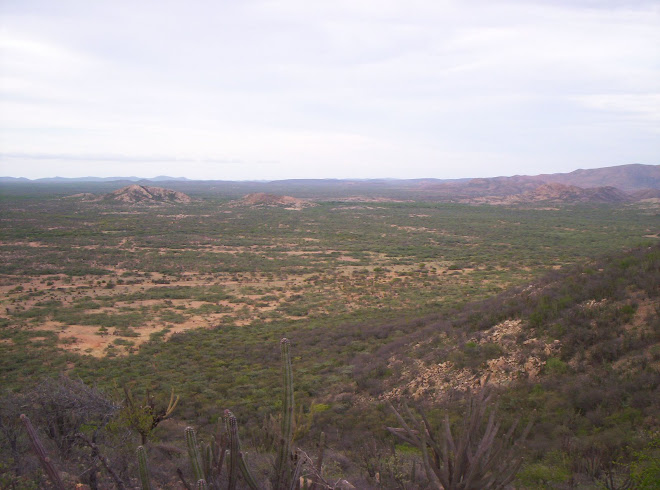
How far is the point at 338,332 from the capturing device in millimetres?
16562

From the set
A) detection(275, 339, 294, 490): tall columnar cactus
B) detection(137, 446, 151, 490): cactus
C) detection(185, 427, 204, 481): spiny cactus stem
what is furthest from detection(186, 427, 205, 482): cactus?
detection(275, 339, 294, 490): tall columnar cactus

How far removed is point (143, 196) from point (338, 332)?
312ft

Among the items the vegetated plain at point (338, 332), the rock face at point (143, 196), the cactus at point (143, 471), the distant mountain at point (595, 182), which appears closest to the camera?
the cactus at point (143, 471)

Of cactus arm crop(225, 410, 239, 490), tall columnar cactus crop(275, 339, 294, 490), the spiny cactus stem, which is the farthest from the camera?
tall columnar cactus crop(275, 339, 294, 490)

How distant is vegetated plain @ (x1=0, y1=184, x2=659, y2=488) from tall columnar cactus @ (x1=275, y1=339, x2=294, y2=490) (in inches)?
9.2

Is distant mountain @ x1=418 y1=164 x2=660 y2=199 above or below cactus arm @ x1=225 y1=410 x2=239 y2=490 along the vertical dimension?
above

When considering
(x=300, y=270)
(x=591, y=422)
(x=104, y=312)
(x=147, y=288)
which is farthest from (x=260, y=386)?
(x=300, y=270)

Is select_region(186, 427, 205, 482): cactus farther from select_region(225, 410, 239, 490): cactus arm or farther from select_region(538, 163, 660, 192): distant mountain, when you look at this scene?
select_region(538, 163, 660, 192): distant mountain

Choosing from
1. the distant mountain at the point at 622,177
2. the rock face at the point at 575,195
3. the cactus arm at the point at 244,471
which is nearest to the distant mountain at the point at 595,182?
the distant mountain at the point at 622,177

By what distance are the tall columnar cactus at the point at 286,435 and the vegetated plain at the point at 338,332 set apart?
0.77 feet

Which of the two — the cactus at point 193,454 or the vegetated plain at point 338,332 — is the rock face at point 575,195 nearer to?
the vegetated plain at point 338,332

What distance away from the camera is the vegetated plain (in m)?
7.62

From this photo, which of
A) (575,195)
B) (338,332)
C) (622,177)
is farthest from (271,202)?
(622,177)

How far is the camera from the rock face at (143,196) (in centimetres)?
9475
